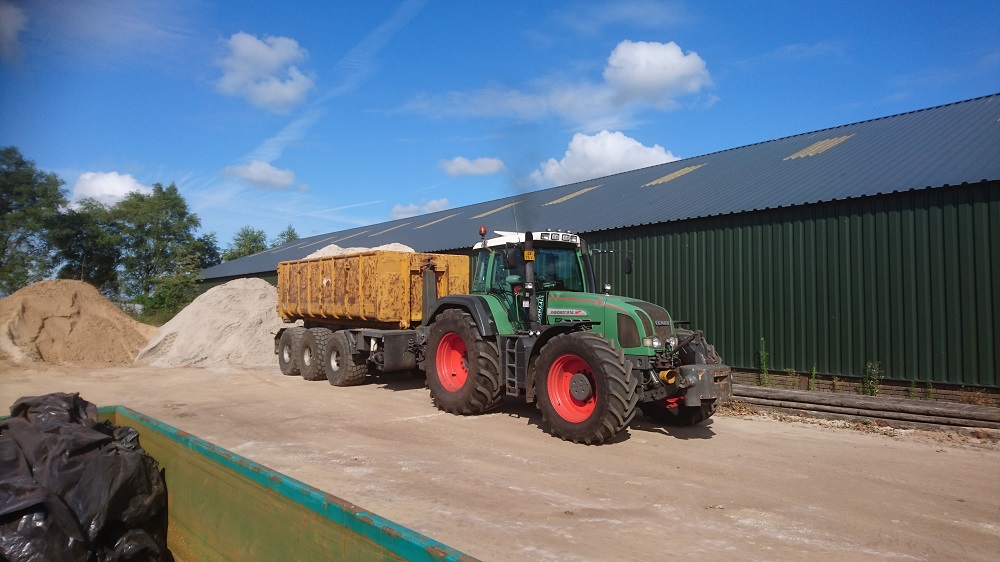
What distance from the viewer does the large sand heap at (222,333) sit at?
1791 centimetres

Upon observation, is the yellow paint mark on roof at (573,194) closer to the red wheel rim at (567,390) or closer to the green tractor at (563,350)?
the green tractor at (563,350)

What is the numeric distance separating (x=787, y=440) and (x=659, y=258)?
5434mm

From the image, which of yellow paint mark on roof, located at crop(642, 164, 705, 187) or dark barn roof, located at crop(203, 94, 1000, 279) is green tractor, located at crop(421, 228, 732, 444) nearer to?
dark barn roof, located at crop(203, 94, 1000, 279)

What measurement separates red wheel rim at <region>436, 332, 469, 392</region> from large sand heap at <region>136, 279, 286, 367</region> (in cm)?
955

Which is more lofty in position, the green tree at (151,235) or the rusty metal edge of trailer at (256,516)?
the green tree at (151,235)

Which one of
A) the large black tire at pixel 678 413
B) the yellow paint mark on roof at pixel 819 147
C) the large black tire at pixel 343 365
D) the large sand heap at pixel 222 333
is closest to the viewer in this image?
the large black tire at pixel 678 413

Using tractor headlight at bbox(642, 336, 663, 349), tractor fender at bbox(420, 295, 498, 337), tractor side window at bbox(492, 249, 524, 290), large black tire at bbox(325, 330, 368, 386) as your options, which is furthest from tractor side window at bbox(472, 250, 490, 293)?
large black tire at bbox(325, 330, 368, 386)

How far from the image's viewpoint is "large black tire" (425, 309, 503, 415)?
8.94 metres

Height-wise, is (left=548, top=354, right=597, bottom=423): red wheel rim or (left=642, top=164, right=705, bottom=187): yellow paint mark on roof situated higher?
(left=642, top=164, right=705, bottom=187): yellow paint mark on roof

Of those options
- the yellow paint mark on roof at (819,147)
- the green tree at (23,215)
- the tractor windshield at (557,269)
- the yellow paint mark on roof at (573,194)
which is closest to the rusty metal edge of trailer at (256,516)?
the tractor windshield at (557,269)

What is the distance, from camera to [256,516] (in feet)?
11.8

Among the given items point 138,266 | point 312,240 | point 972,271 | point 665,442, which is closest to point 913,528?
point 665,442

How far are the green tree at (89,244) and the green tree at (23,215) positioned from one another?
1224 millimetres

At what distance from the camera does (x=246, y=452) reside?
7.23 meters
